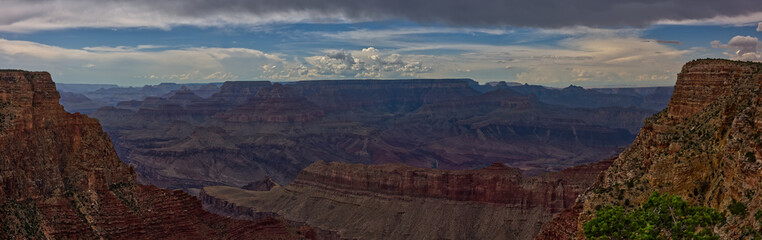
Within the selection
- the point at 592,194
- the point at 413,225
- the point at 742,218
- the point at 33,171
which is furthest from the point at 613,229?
the point at 413,225

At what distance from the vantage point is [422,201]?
125625 millimetres

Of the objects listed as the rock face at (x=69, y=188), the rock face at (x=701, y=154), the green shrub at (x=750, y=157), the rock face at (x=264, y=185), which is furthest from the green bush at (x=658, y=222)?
the rock face at (x=264, y=185)

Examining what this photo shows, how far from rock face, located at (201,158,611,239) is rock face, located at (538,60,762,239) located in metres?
56.9

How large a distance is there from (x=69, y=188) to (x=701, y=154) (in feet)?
234

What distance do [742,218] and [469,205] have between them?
301ft

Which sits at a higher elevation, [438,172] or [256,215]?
[438,172]

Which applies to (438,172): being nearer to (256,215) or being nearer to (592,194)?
(256,215)

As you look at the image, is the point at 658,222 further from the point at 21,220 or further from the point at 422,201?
the point at 422,201

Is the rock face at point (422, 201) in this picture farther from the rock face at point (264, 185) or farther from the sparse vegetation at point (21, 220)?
the sparse vegetation at point (21, 220)

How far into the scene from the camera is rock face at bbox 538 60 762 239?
32.9 meters

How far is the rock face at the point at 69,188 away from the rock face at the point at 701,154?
5047 cm

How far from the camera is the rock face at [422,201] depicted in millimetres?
113250

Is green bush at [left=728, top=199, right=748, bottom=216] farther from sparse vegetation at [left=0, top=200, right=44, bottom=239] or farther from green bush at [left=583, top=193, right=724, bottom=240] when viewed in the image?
sparse vegetation at [left=0, top=200, right=44, bottom=239]

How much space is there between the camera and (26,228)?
6372cm
